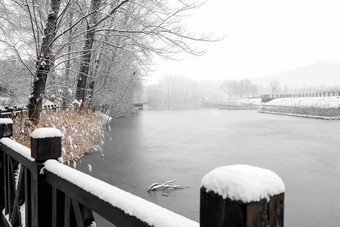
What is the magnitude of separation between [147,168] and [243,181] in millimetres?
8083

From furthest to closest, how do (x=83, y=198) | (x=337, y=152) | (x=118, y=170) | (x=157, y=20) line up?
(x=337, y=152) → (x=157, y=20) → (x=118, y=170) → (x=83, y=198)

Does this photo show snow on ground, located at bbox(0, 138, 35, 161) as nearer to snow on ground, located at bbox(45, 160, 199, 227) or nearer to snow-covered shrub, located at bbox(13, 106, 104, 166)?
snow on ground, located at bbox(45, 160, 199, 227)

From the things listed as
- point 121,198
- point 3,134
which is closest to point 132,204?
point 121,198

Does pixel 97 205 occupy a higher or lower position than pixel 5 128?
lower

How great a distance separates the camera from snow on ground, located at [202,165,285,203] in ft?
2.38

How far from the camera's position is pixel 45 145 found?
214 centimetres

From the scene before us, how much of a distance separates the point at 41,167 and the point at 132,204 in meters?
1.32

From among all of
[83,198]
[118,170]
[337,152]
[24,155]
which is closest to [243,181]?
[83,198]

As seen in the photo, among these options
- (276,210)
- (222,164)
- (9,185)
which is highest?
(276,210)

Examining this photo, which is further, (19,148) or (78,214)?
(19,148)


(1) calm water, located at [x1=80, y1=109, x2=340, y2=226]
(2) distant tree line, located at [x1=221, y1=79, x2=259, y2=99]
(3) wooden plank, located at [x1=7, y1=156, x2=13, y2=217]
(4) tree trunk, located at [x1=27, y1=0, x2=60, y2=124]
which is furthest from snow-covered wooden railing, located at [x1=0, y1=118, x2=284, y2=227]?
(2) distant tree line, located at [x1=221, y1=79, x2=259, y2=99]

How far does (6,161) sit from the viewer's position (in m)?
3.51

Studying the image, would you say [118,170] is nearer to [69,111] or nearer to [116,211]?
[69,111]

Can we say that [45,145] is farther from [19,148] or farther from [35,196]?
[19,148]
